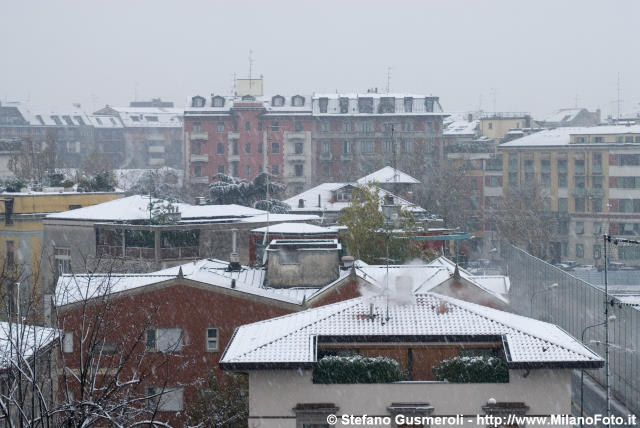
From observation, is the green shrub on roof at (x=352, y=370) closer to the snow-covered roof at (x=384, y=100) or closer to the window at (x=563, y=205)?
the window at (x=563, y=205)

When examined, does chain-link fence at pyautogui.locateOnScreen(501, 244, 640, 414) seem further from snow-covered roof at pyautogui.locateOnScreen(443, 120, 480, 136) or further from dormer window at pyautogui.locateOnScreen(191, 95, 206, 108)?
snow-covered roof at pyautogui.locateOnScreen(443, 120, 480, 136)

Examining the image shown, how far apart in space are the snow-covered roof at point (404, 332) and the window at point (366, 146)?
194 feet

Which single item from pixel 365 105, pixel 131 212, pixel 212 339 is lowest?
pixel 212 339

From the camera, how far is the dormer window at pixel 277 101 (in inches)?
3056

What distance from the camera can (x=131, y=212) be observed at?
39219mm

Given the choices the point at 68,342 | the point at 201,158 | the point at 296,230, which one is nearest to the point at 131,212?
the point at 296,230

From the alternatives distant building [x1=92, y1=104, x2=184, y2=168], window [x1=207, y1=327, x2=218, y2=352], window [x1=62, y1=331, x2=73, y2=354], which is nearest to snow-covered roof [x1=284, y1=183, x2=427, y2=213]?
window [x1=207, y1=327, x2=218, y2=352]

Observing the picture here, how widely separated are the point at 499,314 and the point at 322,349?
10.4ft

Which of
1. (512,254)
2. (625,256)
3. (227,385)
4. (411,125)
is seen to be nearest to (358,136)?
(411,125)

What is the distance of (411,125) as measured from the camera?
76.9 meters

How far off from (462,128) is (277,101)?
70.9 ft

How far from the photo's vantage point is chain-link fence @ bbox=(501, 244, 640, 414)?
2316cm

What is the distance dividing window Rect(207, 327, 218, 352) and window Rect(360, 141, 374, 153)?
53.6 m

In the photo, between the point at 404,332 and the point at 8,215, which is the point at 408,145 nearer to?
the point at 8,215
